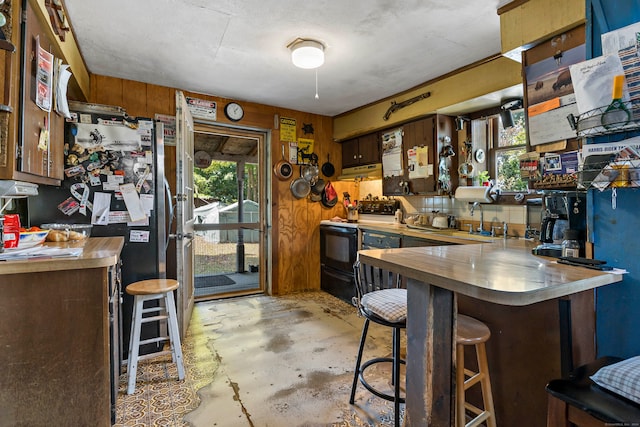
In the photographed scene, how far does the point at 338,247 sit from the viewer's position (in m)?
4.02

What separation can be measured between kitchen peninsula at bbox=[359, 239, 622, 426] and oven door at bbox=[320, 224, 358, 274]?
221cm

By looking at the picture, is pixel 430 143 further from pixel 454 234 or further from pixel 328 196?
pixel 328 196

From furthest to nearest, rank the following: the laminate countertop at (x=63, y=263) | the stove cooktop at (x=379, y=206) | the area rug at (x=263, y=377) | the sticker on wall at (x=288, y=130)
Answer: the sticker on wall at (x=288, y=130), the stove cooktop at (x=379, y=206), the area rug at (x=263, y=377), the laminate countertop at (x=63, y=263)

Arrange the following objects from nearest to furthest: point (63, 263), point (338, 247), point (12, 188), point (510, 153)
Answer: point (63, 263) < point (12, 188) < point (510, 153) < point (338, 247)

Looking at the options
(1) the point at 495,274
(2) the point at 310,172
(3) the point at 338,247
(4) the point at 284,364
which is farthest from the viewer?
(2) the point at 310,172

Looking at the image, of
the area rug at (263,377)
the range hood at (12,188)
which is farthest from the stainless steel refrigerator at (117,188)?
the range hood at (12,188)

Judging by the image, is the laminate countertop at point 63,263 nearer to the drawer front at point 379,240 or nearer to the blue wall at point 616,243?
the blue wall at point 616,243

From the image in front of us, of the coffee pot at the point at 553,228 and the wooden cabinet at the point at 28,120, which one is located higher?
the wooden cabinet at the point at 28,120

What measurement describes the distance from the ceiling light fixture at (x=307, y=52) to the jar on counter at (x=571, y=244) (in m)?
1.97

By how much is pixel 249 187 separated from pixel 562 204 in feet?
11.4

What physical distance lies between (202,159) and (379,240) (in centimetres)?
239

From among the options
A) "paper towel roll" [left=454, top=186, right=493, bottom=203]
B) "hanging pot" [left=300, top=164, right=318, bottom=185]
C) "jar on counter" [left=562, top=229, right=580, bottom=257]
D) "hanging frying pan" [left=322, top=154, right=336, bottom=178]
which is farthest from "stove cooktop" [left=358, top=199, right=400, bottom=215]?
"jar on counter" [left=562, top=229, right=580, bottom=257]

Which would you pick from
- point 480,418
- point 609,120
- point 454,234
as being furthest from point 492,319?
point 454,234

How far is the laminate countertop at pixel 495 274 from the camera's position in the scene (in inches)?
37.8
